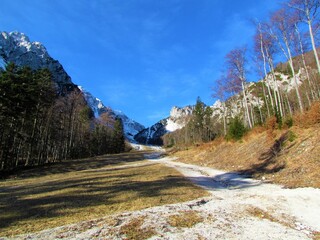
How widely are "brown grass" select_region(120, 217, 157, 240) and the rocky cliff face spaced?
153 metres

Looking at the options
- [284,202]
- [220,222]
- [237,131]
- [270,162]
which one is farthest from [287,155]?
[237,131]

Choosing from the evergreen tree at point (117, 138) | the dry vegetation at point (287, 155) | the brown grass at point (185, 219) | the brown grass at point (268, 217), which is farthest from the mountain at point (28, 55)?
the brown grass at point (268, 217)

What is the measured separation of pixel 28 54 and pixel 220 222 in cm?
17741

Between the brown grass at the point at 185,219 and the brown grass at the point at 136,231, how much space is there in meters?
0.76

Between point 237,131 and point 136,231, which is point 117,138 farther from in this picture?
point 136,231

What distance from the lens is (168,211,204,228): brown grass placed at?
19.8 feet

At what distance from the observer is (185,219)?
6457mm

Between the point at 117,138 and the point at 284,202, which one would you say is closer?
the point at 284,202

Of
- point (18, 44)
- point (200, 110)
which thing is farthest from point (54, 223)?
point (18, 44)

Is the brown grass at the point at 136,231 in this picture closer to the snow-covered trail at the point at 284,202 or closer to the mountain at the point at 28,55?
the snow-covered trail at the point at 284,202

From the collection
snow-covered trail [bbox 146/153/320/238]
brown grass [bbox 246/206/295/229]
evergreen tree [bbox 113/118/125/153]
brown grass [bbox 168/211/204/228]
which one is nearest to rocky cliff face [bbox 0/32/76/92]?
evergreen tree [bbox 113/118/125/153]

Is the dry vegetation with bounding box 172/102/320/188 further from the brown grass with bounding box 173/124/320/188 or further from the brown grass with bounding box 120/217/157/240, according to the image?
the brown grass with bounding box 120/217/157/240

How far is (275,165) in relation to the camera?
1477 centimetres

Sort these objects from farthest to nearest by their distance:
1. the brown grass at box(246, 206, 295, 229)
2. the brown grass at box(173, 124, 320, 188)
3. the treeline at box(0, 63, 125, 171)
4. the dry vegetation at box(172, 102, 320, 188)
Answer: the treeline at box(0, 63, 125, 171) → the dry vegetation at box(172, 102, 320, 188) → the brown grass at box(173, 124, 320, 188) → the brown grass at box(246, 206, 295, 229)
